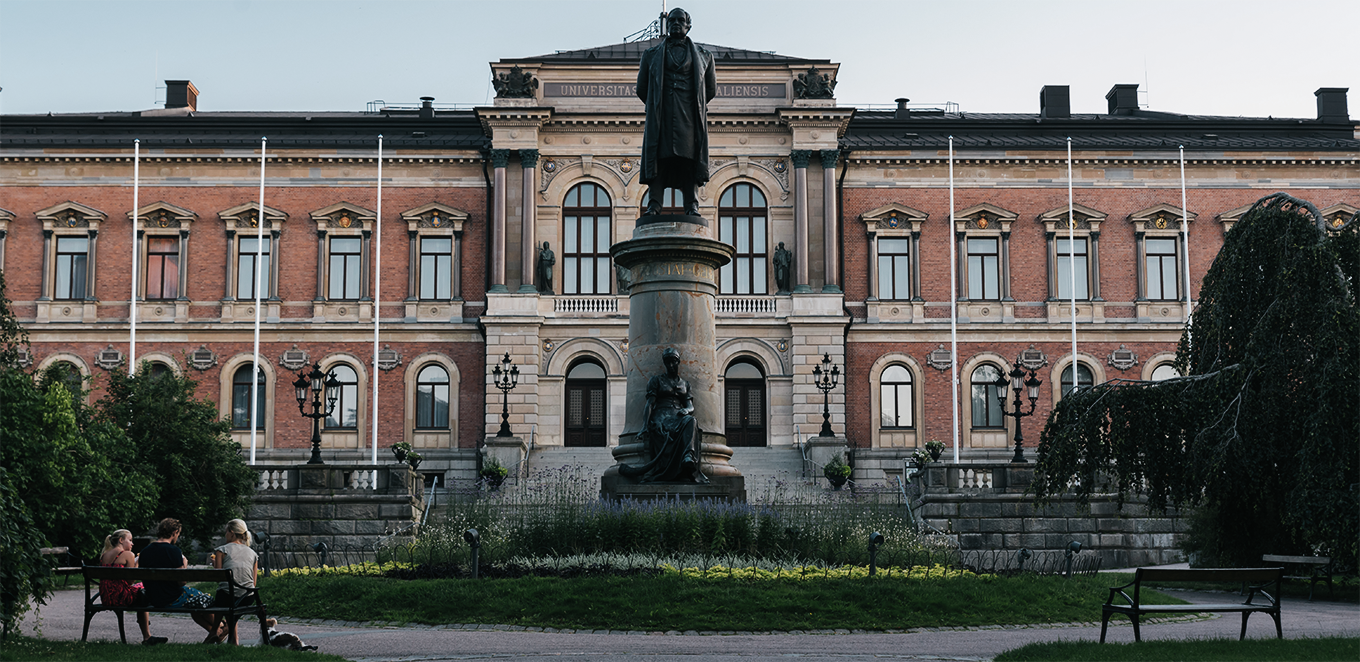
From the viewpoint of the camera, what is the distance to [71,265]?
149ft

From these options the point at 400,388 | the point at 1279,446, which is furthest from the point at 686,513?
the point at 400,388

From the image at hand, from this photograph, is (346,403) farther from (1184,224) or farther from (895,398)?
(1184,224)

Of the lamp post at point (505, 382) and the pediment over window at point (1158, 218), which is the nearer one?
the lamp post at point (505, 382)

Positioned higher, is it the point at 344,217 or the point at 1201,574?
the point at 344,217

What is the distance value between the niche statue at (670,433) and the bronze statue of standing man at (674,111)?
8.68 feet

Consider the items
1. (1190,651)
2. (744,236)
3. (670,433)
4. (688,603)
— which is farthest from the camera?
(744,236)

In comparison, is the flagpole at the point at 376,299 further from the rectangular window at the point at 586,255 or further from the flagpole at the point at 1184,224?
the flagpole at the point at 1184,224

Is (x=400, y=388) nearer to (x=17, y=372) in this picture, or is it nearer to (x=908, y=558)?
(x=17, y=372)

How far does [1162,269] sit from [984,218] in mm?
6045

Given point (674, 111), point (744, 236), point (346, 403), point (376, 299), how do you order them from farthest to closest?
point (744, 236) → point (346, 403) → point (376, 299) → point (674, 111)

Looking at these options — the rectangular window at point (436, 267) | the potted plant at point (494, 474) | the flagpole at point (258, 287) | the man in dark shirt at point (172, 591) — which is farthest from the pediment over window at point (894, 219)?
the man in dark shirt at point (172, 591)

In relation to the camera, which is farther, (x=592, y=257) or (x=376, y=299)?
(x=592, y=257)

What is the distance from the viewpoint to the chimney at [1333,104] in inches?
2008

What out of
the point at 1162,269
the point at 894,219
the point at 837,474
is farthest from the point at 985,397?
the point at 837,474
